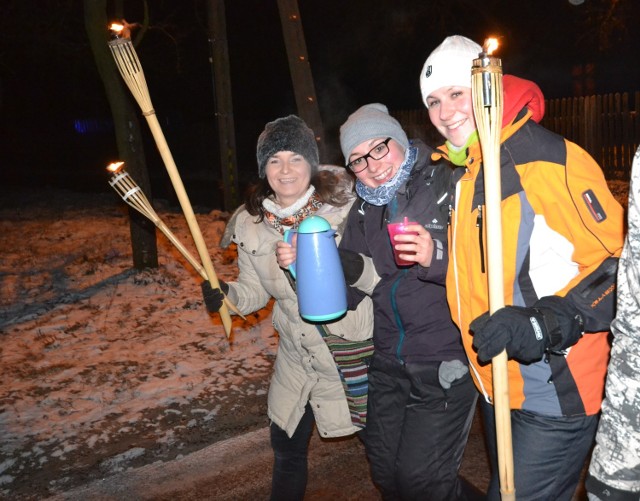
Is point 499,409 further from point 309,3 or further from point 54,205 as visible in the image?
point 309,3

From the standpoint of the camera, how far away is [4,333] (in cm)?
630

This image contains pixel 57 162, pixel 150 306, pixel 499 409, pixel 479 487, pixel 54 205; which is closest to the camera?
pixel 499 409

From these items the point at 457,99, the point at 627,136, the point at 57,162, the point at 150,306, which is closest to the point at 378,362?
the point at 457,99

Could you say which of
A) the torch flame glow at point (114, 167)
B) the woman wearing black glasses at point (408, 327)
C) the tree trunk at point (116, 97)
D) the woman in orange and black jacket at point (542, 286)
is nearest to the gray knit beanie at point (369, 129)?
the woman wearing black glasses at point (408, 327)

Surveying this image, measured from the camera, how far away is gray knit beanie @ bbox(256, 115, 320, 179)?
3170 millimetres

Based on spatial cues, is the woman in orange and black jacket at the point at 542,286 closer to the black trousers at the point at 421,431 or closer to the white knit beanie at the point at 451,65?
the white knit beanie at the point at 451,65

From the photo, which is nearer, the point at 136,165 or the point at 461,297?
the point at 461,297

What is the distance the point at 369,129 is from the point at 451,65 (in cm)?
A: 48

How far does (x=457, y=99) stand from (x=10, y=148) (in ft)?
123

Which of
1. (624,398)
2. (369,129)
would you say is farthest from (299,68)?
(624,398)

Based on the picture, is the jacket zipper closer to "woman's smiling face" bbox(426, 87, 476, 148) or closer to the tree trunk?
"woman's smiling face" bbox(426, 87, 476, 148)

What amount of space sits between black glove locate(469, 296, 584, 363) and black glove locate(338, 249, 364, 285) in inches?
34.5

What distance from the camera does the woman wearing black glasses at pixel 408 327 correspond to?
2740 mm

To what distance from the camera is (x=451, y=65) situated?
2.54 meters
